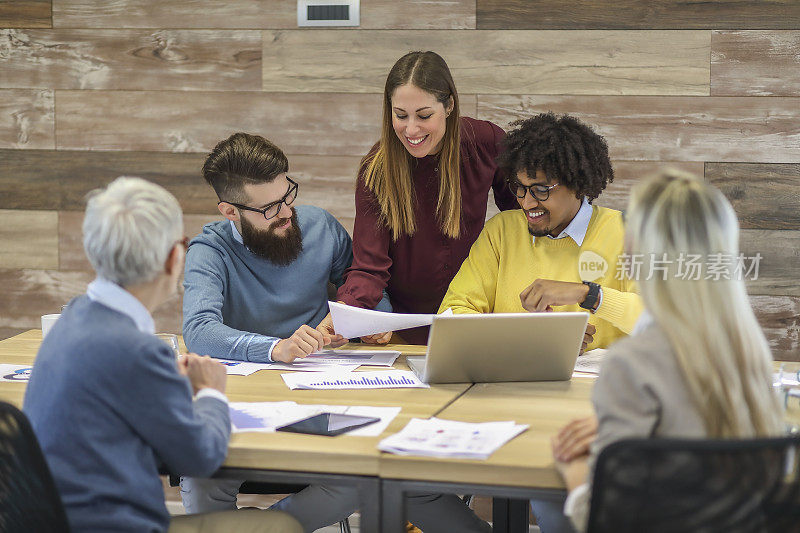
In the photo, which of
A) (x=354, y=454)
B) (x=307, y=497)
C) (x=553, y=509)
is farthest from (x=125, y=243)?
(x=553, y=509)

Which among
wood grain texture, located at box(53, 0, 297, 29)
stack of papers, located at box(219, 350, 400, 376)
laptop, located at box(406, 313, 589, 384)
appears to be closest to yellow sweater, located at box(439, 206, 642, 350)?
stack of papers, located at box(219, 350, 400, 376)

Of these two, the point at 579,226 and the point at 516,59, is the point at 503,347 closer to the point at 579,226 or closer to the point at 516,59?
the point at 579,226

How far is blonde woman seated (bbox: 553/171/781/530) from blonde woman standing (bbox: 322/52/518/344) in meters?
1.27

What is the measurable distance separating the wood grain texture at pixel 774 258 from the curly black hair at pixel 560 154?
1000 millimetres

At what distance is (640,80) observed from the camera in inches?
131

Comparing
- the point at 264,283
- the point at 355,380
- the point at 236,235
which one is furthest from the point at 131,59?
the point at 355,380

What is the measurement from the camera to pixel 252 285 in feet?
8.70

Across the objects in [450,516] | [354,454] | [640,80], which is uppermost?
[640,80]

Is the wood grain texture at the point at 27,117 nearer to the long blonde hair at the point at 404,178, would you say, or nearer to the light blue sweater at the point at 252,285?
the light blue sweater at the point at 252,285

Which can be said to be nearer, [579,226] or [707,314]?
[707,314]

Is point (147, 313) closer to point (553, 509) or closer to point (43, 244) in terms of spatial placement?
point (553, 509)

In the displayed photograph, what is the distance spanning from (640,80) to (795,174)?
69cm

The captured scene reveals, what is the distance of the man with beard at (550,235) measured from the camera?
2.53m

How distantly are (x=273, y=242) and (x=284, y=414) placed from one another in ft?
2.90
